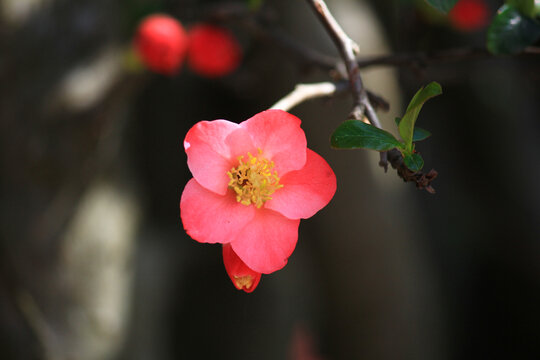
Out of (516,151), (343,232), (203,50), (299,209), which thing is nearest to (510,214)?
(516,151)

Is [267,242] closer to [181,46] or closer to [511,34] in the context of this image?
[511,34]

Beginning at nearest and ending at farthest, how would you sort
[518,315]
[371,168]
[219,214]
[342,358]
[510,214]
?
[219,214]
[371,168]
[342,358]
[510,214]
[518,315]

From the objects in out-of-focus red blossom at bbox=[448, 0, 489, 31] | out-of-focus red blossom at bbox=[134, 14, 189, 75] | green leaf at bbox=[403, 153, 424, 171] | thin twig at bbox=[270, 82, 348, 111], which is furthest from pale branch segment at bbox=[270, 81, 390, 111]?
out-of-focus red blossom at bbox=[448, 0, 489, 31]

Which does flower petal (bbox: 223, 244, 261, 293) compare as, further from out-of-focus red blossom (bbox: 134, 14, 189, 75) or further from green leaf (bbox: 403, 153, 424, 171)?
out-of-focus red blossom (bbox: 134, 14, 189, 75)

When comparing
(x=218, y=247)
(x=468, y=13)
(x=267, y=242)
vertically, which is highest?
(x=267, y=242)

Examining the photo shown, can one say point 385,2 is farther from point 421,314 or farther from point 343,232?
point 421,314

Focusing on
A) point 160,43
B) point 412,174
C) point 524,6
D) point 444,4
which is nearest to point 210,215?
point 412,174

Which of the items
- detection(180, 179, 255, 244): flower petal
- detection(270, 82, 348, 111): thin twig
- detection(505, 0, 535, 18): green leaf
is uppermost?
detection(505, 0, 535, 18): green leaf
